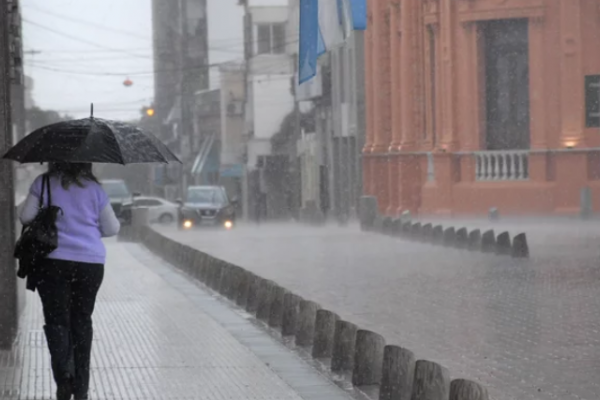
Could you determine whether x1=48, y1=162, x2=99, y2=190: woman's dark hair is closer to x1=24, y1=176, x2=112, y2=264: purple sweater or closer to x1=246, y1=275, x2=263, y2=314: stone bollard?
x1=24, y1=176, x2=112, y2=264: purple sweater

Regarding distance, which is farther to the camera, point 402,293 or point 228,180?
point 228,180

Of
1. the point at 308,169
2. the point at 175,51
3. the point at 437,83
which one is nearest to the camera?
the point at 437,83

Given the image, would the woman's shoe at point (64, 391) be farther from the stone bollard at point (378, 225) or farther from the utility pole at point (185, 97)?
the utility pole at point (185, 97)

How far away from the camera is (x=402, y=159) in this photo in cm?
4497

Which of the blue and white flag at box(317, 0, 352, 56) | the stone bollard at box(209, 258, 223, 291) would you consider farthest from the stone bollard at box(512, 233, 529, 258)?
the stone bollard at box(209, 258, 223, 291)

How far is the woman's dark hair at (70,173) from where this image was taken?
9547 mm

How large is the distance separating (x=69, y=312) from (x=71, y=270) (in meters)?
0.30

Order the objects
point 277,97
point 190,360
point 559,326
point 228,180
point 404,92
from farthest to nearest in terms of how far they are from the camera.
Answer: point 228,180, point 277,97, point 404,92, point 559,326, point 190,360

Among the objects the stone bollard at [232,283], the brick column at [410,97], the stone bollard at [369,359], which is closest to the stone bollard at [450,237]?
the stone bollard at [232,283]

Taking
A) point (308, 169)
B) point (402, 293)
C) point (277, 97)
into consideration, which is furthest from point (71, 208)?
point (277, 97)

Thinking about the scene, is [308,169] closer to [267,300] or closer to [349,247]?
[349,247]

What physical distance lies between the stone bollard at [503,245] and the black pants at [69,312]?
17459 millimetres

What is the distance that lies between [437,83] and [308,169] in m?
28.4

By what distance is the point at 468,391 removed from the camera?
8062 millimetres
